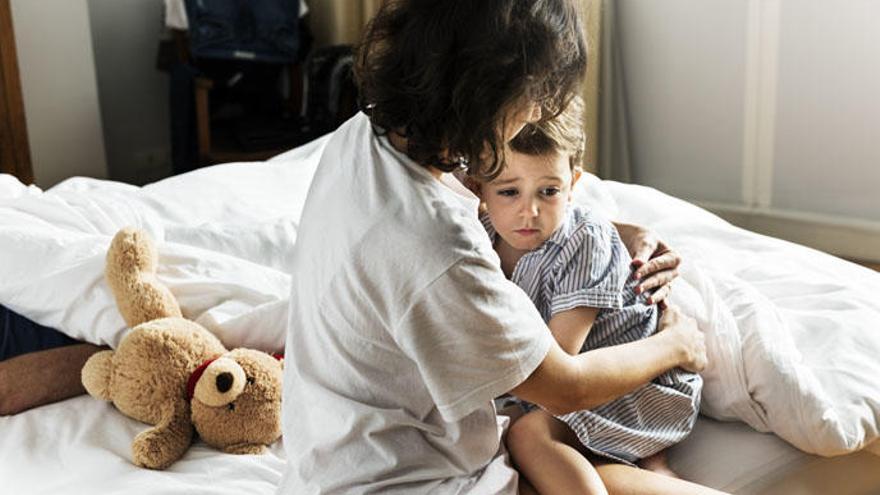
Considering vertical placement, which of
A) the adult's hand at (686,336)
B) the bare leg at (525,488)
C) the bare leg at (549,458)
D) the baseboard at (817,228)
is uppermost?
the adult's hand at (686,336)

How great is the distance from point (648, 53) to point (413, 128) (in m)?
2.85

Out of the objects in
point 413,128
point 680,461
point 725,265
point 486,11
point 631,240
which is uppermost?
point 486,11

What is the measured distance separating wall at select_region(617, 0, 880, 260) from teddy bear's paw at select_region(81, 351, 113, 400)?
98.2 inches

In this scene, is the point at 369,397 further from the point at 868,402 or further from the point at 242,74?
the point at 242,74

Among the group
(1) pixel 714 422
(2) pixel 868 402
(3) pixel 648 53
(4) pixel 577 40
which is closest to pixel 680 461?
(1) pixel 714 422

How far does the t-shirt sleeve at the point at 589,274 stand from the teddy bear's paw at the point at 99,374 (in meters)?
0.69

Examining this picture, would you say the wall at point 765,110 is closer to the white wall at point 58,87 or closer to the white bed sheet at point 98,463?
the white wall at point 58,87

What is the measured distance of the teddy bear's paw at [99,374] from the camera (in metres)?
1.63

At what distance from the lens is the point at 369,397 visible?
117 centimetres

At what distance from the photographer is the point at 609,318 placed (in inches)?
56.5

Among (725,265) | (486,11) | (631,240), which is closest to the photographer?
(486,11)

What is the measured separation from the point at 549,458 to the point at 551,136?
1.36 feet

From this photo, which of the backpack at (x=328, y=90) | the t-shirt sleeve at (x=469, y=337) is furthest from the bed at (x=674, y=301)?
the backpack at (x=328, y=90)

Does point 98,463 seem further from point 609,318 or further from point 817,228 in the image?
point 817,228
